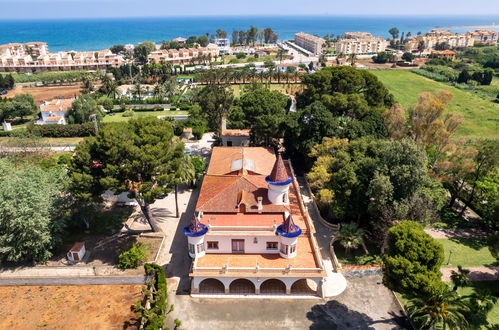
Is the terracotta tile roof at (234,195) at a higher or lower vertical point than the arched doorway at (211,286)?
higher

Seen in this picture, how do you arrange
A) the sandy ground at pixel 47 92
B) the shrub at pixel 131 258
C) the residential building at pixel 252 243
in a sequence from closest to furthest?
1. the residential building at pixel 252 243
2. the shrub at pixel 131 258
3. the sandy ground at pixel 47 92

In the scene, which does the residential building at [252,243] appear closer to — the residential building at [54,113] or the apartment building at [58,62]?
the residential building at [54,113]

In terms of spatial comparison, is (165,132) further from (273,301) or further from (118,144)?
(273,301)

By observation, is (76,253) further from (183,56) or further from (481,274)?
(183,56)

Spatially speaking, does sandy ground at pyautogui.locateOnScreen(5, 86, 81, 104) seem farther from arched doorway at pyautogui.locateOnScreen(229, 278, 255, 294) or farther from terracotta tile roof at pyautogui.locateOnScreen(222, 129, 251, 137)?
arched doorway at pyautogui.locateOnScreen(229, 278, 255, 294)

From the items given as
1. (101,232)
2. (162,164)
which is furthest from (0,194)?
(162,164)

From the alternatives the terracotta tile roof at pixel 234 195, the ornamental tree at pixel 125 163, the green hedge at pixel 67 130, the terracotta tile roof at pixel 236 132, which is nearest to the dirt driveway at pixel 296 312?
the terracotta tile roof at pixel 234 195

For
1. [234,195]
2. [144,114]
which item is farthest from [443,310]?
[144,114]
